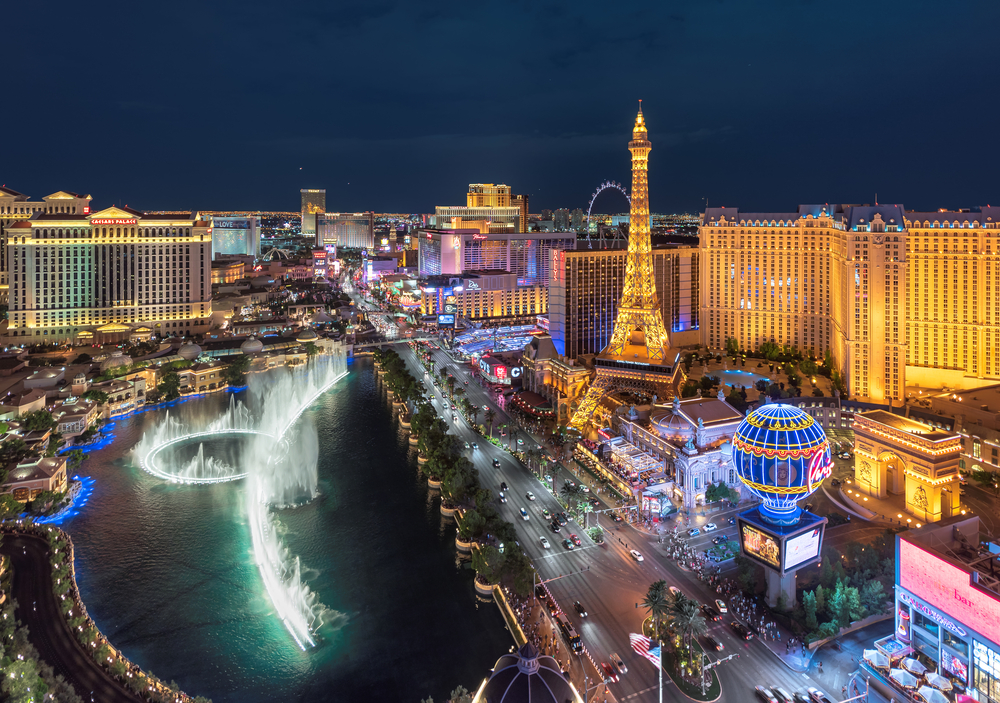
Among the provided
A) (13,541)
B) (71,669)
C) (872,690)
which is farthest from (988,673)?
(13,541)

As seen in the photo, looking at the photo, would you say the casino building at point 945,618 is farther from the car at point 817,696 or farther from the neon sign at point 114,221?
the neon sign at point 114,221

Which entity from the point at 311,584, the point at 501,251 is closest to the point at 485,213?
the point at 501,251

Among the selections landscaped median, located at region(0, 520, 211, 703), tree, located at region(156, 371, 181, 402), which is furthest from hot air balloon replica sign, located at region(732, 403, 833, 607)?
tree, located at region(156, 371, 181, 402)

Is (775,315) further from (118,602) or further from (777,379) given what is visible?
(118,602)

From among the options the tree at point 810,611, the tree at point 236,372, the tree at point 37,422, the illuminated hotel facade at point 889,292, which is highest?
the illuminated hotel facade at point 889,292

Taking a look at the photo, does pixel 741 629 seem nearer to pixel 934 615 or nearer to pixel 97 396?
pixel 934 615

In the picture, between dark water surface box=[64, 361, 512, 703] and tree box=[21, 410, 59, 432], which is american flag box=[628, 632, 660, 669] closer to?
dark water surface box=[64, 361, 512, 703]

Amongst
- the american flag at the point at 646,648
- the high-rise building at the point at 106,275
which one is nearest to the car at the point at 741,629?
the american flag at the point at 646,648
